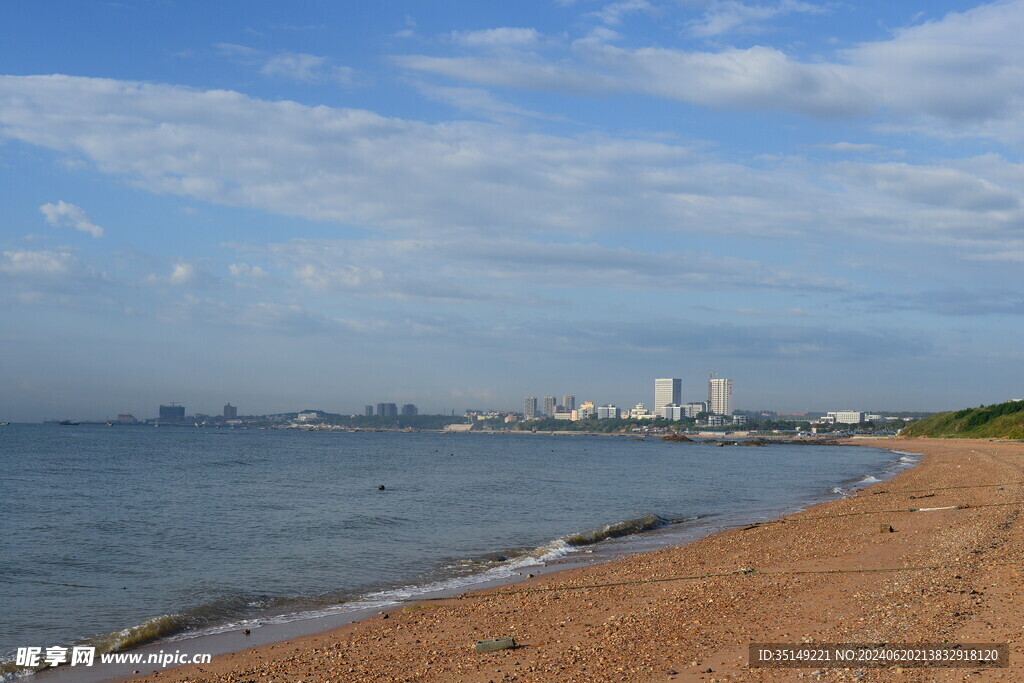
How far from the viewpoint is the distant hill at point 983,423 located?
9412 cm

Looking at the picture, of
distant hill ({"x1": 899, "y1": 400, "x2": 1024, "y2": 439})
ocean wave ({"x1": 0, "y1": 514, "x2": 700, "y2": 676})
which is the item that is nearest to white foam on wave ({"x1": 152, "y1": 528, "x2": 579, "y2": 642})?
ocean wave ({"x1": 0, "y1": 514, "x2": 700, "y2": 676})

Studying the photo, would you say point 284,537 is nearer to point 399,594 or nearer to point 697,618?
point 399,594

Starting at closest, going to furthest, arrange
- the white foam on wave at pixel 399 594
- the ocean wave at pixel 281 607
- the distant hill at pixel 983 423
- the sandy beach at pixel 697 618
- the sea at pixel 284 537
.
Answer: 1. the sandy beach at pixel 697 618
2. the ocean wave at pixel 281 607
3. the white foam on wave at pixel 399 594
4. the sea at pixel 284 537
5. the distant hill at pixel 983 423

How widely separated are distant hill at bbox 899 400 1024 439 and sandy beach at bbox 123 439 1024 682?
8869 centimetres

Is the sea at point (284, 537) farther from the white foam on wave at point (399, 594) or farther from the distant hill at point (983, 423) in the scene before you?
the distant hill at point (983, 423)

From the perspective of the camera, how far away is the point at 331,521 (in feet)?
89.2

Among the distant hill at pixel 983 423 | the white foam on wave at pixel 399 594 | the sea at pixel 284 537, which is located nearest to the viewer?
the white foam on wave at pixel 399 594

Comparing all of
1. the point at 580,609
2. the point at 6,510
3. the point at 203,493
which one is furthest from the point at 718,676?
the point at 203,493

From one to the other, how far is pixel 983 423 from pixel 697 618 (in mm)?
116394

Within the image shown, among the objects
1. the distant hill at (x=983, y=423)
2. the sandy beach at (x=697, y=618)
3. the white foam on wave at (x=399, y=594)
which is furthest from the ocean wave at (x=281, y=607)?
the distant hill at (x=983, y=423)

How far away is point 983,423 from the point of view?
108 m

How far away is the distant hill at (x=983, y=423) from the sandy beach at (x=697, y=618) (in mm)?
88688

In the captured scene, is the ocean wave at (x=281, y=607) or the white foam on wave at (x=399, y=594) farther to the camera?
the white foam on wave at (x=399, y=594)

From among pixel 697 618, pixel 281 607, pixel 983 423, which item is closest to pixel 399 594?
pixel 281 607
